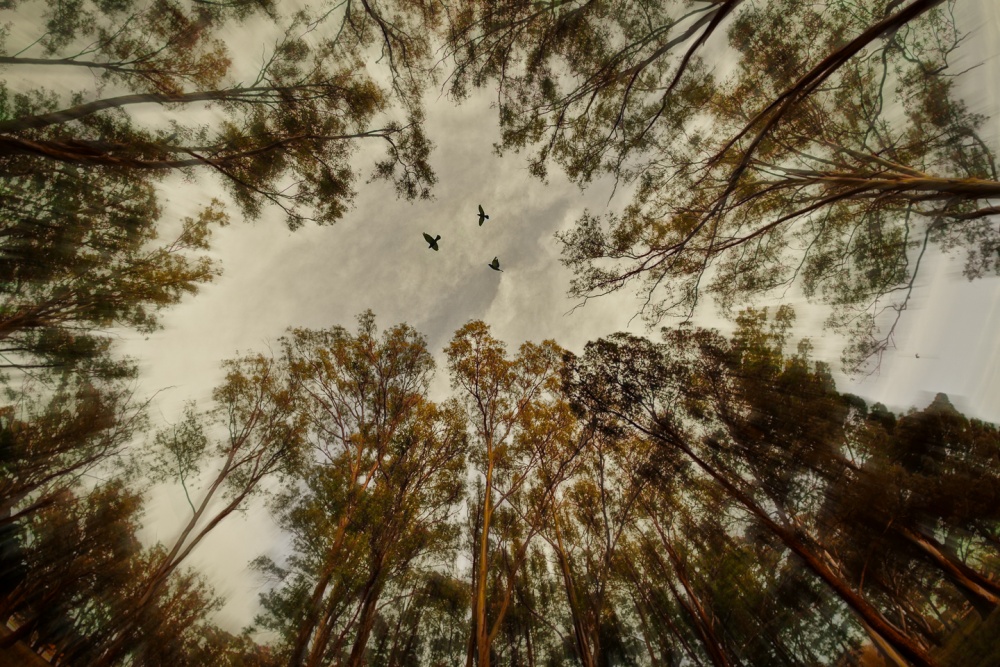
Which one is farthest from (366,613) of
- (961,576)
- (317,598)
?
(961,576)

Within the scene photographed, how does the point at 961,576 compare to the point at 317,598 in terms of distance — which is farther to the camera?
the point at 961,576

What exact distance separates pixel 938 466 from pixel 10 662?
2123cm

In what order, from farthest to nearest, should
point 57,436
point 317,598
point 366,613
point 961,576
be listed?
point 57,436
point 366,613
point 961,576
point 317,598

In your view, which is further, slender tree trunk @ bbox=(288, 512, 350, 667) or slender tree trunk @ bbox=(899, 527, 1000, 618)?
slender tree trunk @ bbox=(899, 527, 1000, 618)

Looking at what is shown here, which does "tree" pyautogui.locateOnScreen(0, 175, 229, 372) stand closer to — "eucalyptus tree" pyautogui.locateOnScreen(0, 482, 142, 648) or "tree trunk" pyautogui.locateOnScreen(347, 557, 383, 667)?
"eucalyptus tree" pyautogui.locateOnScreen(0, 482, 142, 648)

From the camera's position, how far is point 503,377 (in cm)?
1001

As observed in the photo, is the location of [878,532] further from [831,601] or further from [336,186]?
[336,186]

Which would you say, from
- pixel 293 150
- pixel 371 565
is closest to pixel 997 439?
pixel 371 565

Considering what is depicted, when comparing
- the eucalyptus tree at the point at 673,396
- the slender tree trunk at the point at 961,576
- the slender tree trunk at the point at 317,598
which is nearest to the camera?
the slender tree trunk at the point at 317,598

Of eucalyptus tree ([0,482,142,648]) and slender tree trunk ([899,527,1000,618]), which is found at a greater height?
eucalyptus tree ([0,482,142,648])

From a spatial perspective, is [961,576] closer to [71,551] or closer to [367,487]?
[367,487]

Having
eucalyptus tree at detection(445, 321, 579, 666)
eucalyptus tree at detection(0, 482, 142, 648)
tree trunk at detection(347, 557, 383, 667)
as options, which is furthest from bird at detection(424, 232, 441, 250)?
eucalyptus tree at detection(0, 482, 142, 648)

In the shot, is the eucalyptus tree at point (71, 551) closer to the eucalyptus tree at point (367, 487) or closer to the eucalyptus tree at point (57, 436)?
the eucalyptus tree at point (57, 436)

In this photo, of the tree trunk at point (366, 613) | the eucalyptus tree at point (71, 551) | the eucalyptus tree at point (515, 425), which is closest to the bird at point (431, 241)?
the eucalyptus tree at point (515, 425)
